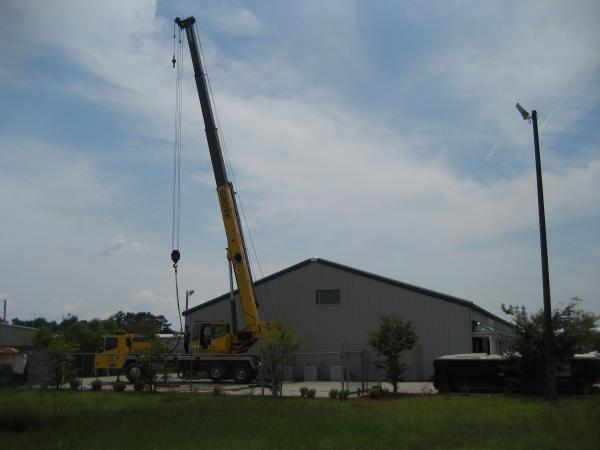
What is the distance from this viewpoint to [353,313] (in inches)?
1555

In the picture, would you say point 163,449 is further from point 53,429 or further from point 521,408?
point 521,408

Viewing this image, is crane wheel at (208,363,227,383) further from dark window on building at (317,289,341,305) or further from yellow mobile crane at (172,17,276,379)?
dark window on building at (317,289,341,305)

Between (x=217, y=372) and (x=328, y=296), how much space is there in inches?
356

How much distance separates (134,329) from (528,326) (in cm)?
2143

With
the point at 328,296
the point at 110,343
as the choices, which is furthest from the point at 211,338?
the point at 328,296

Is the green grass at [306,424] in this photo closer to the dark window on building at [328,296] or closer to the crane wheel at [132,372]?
the crane wheel at [132,372]

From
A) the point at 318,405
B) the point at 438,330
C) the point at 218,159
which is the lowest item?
the point at 318,405

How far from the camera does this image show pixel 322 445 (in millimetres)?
12977

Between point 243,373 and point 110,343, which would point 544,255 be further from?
point 110,343

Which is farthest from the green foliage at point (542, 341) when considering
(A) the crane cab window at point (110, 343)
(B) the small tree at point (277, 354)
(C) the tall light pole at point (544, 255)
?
(A) the crane cab window at point (110, 343)

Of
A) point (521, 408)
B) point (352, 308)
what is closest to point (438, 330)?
point (352, 308)

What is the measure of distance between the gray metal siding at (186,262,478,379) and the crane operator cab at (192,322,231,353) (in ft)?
15.5

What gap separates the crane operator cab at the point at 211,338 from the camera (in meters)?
35.3

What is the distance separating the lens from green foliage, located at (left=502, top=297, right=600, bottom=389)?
24.1 metres
